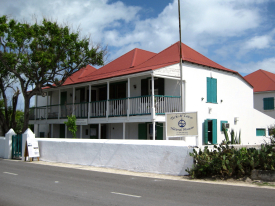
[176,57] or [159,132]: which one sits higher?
[176,57]

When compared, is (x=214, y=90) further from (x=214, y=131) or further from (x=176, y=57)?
(x=176, y=57)

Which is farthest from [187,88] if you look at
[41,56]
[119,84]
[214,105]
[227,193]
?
[227,193]

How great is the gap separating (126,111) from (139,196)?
10.6 meters

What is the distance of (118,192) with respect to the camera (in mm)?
7859

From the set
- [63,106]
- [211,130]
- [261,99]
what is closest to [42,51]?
[63,106]

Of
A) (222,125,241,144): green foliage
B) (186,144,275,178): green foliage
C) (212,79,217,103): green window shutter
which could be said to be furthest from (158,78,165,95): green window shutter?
(186,144,275,178): green foliage

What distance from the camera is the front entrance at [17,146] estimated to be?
17156mm

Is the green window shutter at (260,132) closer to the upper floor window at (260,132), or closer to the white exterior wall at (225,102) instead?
the upper floor window at (260,132)

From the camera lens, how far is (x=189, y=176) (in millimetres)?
10602

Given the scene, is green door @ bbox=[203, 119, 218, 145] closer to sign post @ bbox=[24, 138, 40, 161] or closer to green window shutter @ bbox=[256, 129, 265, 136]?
green window shutter @ bbox=[256, 129, 265, 136]

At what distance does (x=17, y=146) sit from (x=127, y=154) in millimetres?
8221

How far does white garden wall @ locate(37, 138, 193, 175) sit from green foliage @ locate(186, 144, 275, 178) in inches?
18.8

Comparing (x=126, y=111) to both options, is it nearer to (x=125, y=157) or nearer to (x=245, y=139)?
(x=125, y=157)

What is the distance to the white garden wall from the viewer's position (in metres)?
11.0
